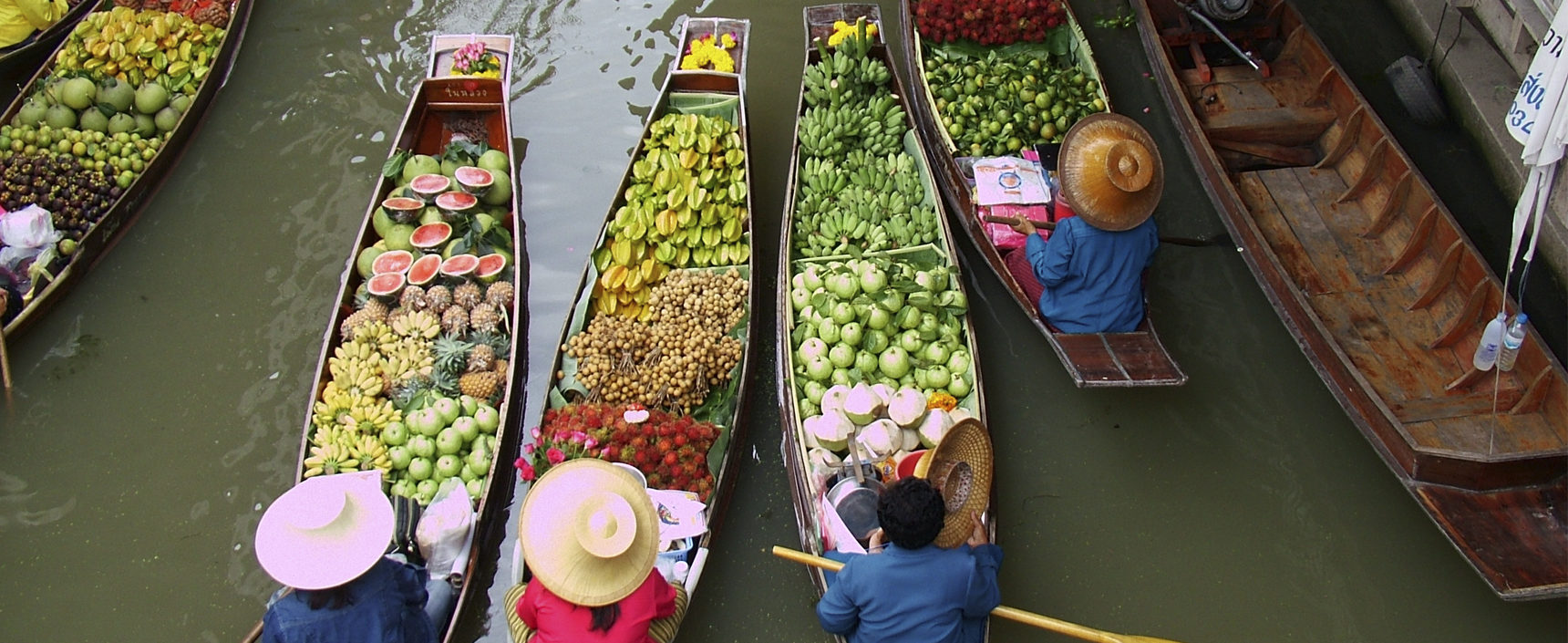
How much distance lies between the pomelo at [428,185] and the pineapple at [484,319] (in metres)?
0.90

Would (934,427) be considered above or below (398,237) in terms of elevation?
below

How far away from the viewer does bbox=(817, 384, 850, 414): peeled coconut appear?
4723mm

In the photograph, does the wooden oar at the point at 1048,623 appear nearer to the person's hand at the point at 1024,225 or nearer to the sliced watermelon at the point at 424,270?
the person's hand at the point at 1024,225

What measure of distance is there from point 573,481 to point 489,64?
3.86 meters

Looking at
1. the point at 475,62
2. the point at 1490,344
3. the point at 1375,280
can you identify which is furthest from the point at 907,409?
the point at 475,62

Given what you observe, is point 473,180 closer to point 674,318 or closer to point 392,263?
point 392,263

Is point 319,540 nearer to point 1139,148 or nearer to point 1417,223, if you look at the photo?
point 1139,148

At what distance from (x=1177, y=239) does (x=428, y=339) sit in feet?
13.6

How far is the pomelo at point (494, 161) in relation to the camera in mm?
5996

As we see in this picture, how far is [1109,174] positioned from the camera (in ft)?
15.4

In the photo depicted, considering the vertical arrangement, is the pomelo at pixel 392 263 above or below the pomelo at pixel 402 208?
below

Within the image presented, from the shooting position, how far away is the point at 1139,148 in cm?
479

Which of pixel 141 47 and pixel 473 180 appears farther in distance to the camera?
pixel 141 47

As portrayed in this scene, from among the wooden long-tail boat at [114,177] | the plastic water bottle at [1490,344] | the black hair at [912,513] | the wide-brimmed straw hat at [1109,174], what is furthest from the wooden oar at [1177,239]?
the wooden long-tail boat at [114,177]
